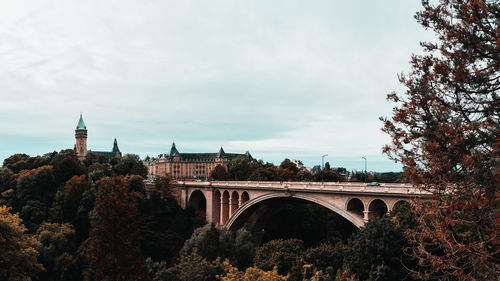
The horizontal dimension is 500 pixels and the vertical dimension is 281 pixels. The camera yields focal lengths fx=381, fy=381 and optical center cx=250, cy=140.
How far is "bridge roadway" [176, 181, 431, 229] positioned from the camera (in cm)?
3083

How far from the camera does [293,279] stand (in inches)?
1205

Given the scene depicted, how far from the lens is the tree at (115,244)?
27406mm

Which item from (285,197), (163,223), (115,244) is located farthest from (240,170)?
(115,244)

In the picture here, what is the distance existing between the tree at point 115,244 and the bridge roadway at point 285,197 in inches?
737

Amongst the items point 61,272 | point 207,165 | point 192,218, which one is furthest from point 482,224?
point 207,165

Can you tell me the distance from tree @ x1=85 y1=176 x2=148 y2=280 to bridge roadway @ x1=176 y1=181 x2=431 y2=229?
1873 centimetres

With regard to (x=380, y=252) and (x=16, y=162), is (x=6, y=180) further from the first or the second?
(x=380, y=252)

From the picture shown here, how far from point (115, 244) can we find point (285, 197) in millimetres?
→ 24605

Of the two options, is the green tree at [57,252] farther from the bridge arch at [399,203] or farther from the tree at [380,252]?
the bridge arch at [399,203]

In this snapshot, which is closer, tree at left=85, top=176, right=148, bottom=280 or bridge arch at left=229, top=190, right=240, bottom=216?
tree at left=85, top=176, right=148, bottom=280

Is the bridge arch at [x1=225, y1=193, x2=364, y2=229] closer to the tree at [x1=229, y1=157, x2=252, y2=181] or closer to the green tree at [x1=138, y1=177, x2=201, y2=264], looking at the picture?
the green tree at [x1=138, y1=177, x2=201, y2=264]

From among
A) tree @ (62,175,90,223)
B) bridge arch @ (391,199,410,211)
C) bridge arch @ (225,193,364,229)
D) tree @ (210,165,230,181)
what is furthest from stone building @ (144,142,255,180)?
bridge arch @ (391,199,410,211)

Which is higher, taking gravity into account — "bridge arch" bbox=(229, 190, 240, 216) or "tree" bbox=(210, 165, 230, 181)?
Answer: "tree" bbox=(210, 165, 230, 181)

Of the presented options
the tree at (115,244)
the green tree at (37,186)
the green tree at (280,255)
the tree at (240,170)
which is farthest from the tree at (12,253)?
the tree at (240,170)
